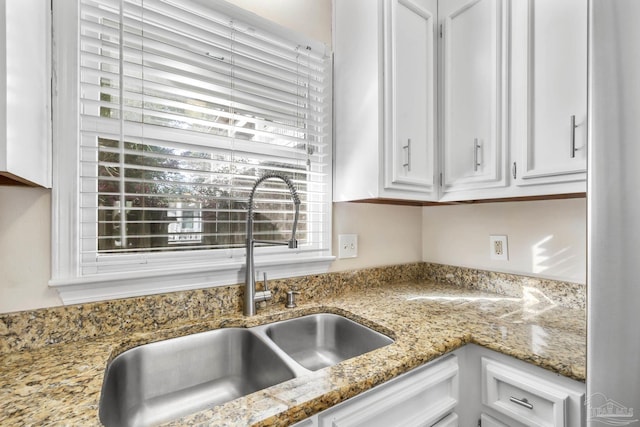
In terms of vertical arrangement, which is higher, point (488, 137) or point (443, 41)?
point (443, 41)

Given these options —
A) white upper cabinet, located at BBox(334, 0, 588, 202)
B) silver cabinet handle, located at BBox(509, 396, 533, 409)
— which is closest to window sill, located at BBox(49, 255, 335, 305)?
white upper cabinet, located at BBox(334, 0, 588, 202)

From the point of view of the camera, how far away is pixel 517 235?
1506mm

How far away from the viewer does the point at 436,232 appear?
1.86 m

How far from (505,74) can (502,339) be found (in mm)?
995

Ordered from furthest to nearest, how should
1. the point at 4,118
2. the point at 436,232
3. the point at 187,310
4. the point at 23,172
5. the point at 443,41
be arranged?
the point at 436,232 < the point at 443,41 < the point at 187,310 < the point at 23,172 < the point at 4,118

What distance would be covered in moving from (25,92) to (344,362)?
100cm

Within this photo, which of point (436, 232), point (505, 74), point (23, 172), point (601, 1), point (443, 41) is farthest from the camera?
point (436, 232)

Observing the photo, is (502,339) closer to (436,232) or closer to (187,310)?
(436,232)

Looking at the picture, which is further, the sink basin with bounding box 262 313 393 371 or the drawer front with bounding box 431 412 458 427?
the sink basin with bounding box 262 313 393 371

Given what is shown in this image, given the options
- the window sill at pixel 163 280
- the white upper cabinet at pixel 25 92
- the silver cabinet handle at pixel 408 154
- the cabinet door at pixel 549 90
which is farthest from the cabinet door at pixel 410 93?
the white upper cabinet at pixel 25 92

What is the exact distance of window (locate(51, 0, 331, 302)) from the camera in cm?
97

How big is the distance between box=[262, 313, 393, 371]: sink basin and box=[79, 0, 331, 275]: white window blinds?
0.35 metres

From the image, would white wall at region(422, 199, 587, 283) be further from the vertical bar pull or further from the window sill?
the window sill

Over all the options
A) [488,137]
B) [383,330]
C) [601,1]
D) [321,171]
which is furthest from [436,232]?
[601,1]
